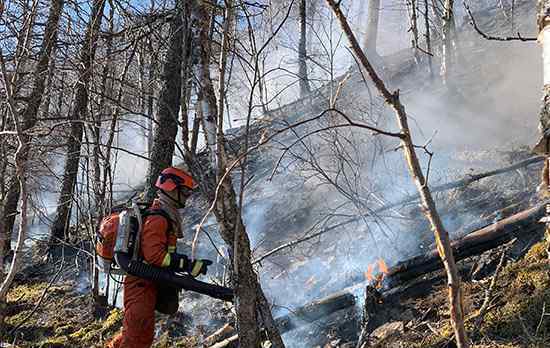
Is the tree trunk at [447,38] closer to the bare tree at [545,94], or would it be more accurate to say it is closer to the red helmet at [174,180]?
the red helmet at [174,180]

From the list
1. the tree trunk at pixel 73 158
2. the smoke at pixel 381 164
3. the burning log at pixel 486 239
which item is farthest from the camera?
the smoke at pixel 381 164

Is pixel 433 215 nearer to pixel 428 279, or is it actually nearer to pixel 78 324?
pixel 428 279

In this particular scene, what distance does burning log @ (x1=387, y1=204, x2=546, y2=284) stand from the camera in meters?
5.07

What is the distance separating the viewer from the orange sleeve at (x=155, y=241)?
4.18m

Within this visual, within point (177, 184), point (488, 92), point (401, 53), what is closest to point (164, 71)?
point (177, 184)

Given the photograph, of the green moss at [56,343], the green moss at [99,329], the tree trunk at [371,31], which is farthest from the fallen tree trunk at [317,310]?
the tree trunk at [371,31]

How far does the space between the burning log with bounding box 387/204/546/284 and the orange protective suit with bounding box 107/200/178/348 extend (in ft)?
8.55

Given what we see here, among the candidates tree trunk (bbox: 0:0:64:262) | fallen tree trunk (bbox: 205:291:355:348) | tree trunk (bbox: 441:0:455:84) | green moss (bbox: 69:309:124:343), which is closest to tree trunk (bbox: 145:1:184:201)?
tree trunk (bbox: 0:0:64:262)

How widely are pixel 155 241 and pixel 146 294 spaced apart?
644mm

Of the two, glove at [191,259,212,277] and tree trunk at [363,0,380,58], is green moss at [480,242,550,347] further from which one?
tree trunk at [363,0,380,58]

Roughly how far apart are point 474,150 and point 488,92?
2.66 m

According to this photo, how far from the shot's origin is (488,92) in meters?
11.1

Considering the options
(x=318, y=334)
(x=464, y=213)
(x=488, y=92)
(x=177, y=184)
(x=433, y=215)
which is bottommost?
(x=318, y=334)

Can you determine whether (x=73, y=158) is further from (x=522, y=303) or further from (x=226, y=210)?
(x=522, y=303)
